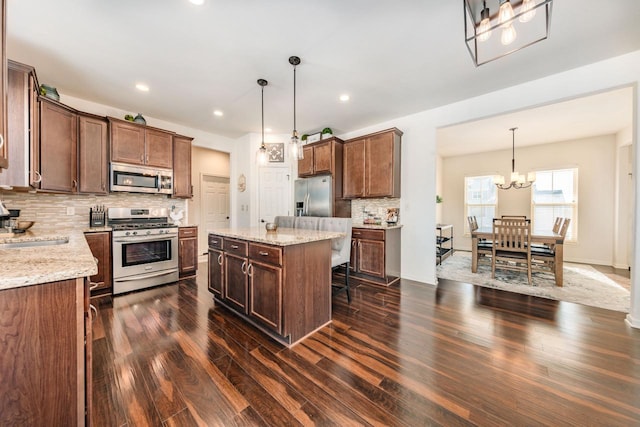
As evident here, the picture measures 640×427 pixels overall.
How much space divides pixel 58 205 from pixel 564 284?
730 centimetres

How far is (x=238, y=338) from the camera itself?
209 cm

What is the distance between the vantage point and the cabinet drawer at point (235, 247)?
89.2 inches

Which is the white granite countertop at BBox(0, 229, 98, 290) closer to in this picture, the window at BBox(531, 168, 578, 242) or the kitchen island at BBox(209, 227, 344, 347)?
the kitchen island at BBox(209, 227, 344, 347)

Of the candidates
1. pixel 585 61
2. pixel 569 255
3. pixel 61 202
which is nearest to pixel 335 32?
pixel 585 61

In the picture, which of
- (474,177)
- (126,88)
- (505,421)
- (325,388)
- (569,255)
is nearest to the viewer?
(505,421)

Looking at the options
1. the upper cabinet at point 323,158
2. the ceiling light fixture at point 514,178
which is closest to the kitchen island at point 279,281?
the upper cabinet at point 323,158

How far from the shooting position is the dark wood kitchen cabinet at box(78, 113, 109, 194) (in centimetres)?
307

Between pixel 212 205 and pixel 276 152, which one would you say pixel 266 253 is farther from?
pixel 212 205

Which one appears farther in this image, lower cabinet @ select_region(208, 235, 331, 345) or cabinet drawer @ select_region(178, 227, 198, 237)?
cabinet drawer @ select_region(178, 227, 198, 237)

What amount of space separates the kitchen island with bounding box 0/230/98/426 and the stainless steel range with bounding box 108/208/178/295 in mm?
2499

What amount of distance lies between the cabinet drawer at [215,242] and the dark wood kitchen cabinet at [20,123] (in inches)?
65.8

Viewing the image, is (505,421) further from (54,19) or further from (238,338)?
(54,19)

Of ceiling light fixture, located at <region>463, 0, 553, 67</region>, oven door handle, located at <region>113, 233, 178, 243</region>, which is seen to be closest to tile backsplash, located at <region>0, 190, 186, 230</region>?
A: oven door handle, located at <region>113, 233, 178, 243</region>

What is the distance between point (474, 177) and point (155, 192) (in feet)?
24.3
